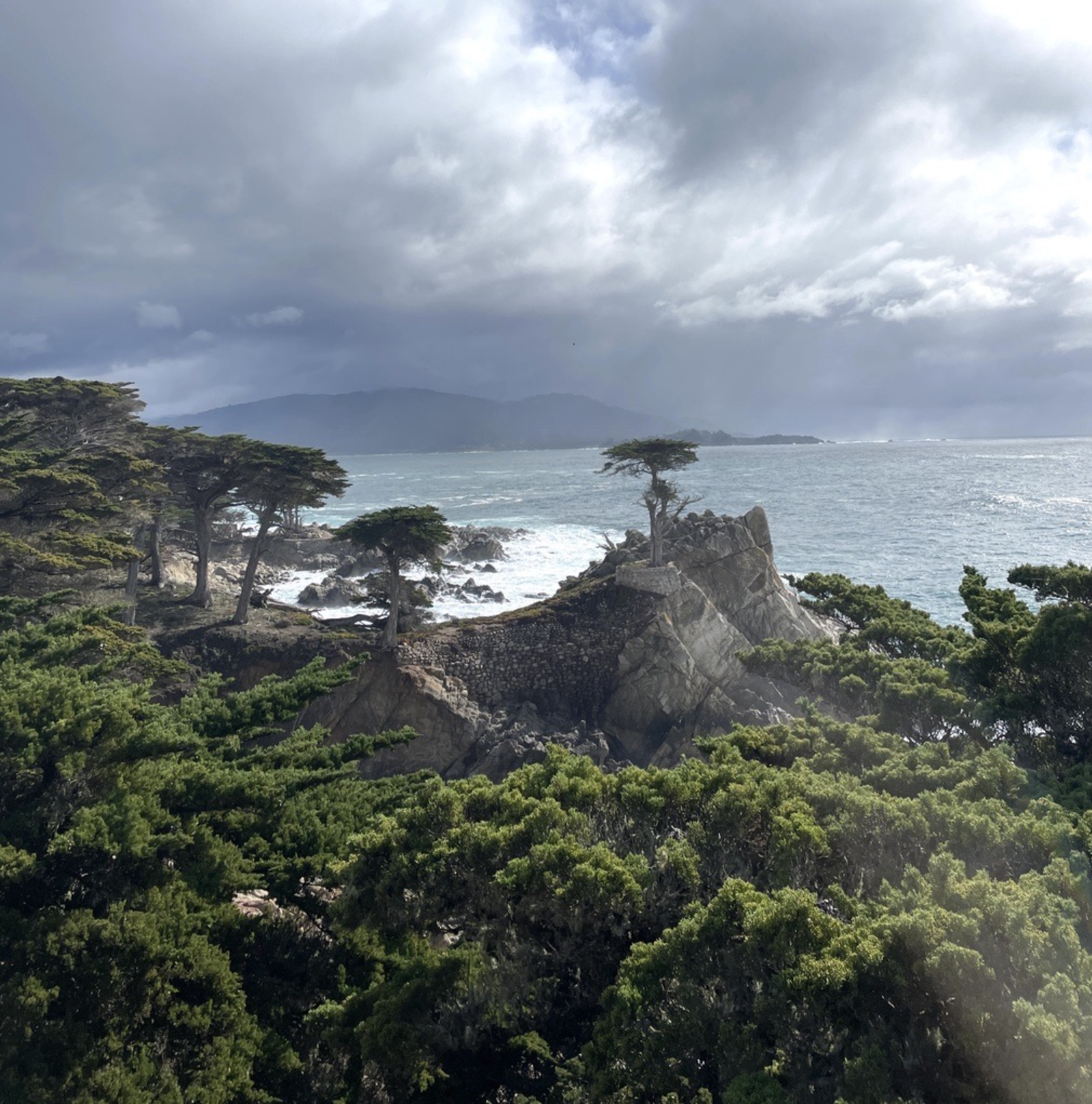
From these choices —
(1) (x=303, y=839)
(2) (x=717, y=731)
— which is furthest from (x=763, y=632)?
(1) (x=303, y=839)

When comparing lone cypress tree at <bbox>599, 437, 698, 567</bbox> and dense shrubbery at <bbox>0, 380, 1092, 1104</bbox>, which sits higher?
lone cypress tree at <bbox>599, 437, 698, 567</bbox>

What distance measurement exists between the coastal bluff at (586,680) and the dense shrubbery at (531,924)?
35.5 feet

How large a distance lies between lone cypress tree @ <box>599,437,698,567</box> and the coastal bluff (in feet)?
6.40

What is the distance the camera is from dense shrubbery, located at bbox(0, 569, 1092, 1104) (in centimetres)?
577

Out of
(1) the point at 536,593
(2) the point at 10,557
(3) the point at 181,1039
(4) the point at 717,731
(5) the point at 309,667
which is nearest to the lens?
(3) the point at 181,1039

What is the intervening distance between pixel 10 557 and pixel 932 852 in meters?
18.4


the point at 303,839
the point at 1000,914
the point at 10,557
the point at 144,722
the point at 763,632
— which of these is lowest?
the point at 763,632

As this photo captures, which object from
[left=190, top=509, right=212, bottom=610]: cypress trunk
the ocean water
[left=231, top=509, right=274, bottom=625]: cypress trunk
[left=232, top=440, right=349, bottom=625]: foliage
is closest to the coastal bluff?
[left=231, top=509, right=274, bottom=625]: cypress trunk

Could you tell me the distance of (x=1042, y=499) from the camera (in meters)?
77.7

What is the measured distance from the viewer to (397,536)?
23.7m

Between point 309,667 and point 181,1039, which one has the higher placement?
point 309,667

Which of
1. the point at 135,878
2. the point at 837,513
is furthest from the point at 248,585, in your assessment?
the point at 837,513

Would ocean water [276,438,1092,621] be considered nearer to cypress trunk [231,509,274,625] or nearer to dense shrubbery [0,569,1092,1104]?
cypress trunk [231,509,274,625]

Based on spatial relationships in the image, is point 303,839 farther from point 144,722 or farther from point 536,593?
point 536,593
